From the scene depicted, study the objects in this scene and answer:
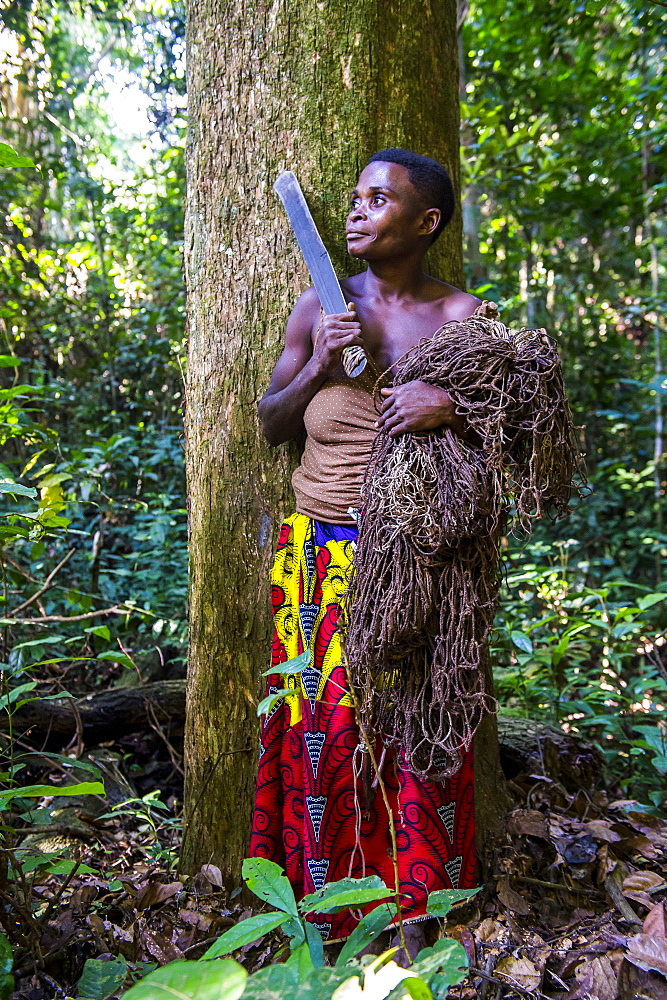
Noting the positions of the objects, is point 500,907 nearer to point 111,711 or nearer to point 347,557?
point 347,557

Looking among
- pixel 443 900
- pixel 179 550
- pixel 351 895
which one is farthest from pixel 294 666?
pixel 179 550

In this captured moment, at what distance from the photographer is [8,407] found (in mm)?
2969

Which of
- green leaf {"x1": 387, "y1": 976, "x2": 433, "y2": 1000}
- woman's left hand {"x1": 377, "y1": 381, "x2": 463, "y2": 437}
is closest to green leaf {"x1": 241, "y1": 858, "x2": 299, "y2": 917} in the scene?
green leaf {"x1": 387, "y1": 976, "x2": 433, "y2": 1000}

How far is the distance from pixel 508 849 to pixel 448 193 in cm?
216

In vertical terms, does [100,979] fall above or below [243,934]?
below

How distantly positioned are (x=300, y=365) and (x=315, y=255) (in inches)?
13.2

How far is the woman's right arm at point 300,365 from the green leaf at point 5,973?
1485mm

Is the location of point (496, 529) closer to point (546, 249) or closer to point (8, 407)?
point (8, 407)

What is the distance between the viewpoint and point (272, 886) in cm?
155

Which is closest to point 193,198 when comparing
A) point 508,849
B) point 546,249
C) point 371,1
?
point 371,1

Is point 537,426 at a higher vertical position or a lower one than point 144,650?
higher

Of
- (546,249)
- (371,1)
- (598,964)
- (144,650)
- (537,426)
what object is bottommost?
(598,964)

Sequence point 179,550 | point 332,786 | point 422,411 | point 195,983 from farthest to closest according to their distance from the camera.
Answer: point 179,550
point 332,786
point 422,411
point 195,983

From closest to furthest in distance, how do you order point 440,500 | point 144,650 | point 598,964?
point 440,500 → point 598,964 → point 144,650
